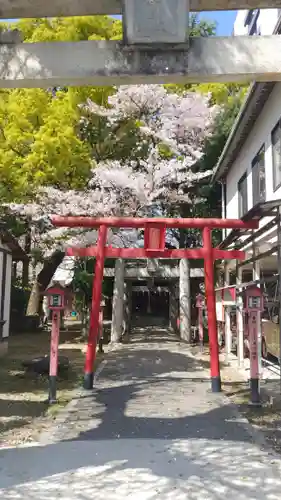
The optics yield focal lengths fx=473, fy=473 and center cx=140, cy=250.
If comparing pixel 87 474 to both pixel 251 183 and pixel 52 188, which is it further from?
pixel 52 188

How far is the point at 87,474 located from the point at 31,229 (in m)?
17.5

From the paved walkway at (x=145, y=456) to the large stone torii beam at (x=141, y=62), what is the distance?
4.04 metres

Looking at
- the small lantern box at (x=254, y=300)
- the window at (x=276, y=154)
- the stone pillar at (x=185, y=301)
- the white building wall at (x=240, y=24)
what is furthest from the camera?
the white building wall at (x=240, y=24)

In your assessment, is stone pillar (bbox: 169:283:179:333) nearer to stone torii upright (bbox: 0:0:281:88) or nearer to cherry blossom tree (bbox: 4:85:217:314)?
cherry blossom tree (bbox: 4:85:217:314)

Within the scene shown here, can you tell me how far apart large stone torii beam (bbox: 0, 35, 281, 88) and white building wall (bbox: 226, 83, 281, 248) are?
15.8 feet

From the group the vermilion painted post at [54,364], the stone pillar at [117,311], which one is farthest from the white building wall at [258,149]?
the stone pillar at [117,311]

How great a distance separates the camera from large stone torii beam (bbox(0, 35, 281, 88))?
4902 mm

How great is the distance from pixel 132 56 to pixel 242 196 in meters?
9.66

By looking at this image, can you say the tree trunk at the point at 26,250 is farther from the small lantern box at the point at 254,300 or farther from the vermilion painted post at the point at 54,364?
the small lantern box at the point at 254,300

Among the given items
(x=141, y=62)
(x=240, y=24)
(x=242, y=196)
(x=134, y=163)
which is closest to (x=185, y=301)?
(x=134, y=163)

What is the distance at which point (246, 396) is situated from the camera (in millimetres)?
8727

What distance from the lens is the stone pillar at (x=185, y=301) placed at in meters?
19.3

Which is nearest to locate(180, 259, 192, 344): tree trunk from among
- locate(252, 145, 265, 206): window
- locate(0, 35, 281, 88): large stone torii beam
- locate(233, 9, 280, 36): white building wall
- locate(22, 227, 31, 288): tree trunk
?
locate(22, 227, 31, 288): tree trunk

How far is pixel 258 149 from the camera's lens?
1150 cm
